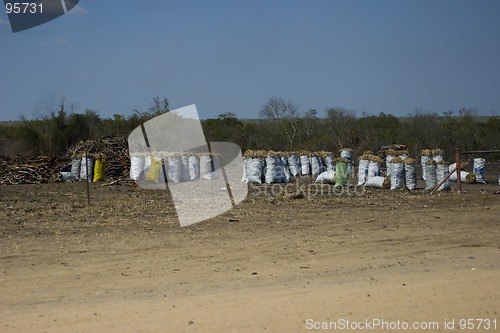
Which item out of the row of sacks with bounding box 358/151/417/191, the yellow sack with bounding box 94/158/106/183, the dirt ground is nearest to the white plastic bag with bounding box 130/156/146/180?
the yellow sack with bounding box 94/158/106/183

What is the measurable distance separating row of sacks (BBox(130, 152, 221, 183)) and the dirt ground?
845cm

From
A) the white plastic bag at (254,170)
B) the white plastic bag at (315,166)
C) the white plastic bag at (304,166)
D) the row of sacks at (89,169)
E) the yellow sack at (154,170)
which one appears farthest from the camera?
the white plastic bag at (304,166)

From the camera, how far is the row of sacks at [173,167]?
2464 centimetres

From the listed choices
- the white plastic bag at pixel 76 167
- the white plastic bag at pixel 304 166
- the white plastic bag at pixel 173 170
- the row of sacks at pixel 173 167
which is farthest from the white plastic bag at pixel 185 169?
the white plastic bag at pixel 304 166

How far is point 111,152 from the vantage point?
2828 centimetres

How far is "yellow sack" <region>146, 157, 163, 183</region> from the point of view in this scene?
80.0ft

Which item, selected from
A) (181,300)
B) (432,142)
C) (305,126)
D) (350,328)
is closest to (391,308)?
(350,328)

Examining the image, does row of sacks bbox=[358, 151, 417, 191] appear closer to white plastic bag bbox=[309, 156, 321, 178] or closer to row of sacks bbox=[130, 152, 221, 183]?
white plastic bag bbox=[309, 156, 321, 178]

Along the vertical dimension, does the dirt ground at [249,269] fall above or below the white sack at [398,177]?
below

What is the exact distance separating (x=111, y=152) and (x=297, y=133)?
23938mm

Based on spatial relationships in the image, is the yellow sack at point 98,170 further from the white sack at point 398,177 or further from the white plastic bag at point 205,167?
the white sack at point 398,177

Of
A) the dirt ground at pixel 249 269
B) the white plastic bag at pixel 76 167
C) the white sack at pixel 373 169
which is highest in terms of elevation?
the white plastic bag at pixel 76 167

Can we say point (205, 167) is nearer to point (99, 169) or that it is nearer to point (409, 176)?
point (99, 169)

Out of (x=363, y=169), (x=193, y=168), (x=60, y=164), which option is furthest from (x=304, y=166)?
(x=60, y=164)
